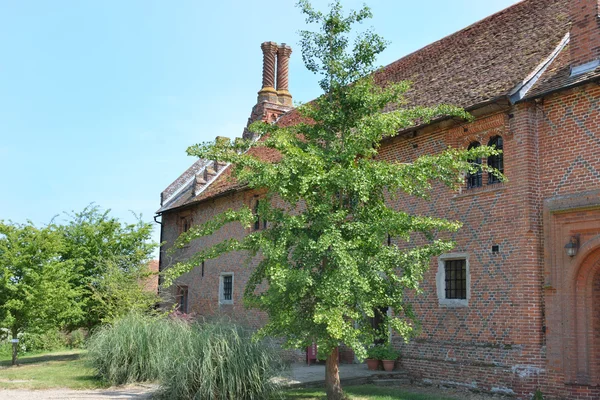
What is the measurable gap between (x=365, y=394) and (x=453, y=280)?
343cm

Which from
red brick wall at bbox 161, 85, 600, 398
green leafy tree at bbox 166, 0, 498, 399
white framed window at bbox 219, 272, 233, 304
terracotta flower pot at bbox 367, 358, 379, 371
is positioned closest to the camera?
green leafy tree at bbox 166, 0, 498, 399

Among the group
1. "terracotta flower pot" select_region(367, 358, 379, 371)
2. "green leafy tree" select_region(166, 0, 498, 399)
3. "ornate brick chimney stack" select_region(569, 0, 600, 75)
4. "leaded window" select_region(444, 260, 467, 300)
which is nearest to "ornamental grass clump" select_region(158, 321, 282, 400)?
"green leafy tree" select_region(166, 0, 498, 399)

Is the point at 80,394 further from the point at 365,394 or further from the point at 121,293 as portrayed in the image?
the point at 121,293

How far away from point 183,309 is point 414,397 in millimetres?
15893

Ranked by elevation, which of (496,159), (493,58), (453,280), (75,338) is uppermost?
(493,58)

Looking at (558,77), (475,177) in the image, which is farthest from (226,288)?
(558,77)

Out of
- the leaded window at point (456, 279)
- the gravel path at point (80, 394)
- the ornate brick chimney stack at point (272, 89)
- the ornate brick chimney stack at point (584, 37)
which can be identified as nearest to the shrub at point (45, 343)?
the ornate brick chimney stack at point (272, 89)

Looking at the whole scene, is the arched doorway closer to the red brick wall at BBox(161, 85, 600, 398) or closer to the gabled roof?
the red brick wall at BBox(161, 85, 600, 398)

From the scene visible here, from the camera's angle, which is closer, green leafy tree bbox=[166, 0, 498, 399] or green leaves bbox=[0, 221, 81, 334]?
green leafy tree bbox=[166, 0, 498, 399]

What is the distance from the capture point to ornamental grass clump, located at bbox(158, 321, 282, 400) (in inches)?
412

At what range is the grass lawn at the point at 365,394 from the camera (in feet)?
37.9

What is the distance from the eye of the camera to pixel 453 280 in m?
13.6

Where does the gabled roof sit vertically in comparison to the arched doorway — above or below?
above

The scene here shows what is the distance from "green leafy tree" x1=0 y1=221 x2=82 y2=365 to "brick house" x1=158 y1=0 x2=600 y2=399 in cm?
1117
